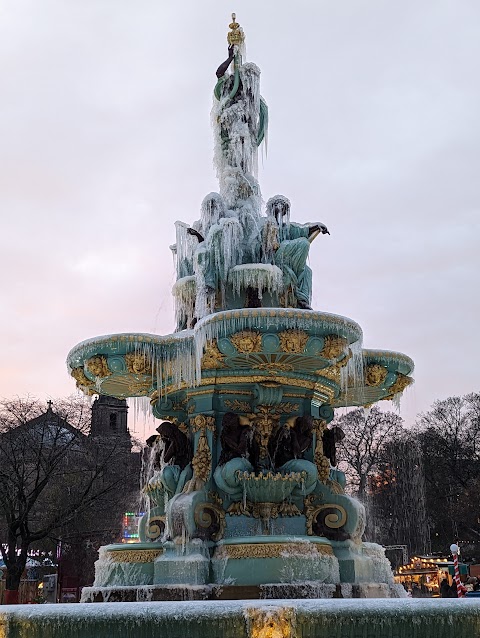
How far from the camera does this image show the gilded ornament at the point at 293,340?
31.3ft

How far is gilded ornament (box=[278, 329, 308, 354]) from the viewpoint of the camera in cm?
953

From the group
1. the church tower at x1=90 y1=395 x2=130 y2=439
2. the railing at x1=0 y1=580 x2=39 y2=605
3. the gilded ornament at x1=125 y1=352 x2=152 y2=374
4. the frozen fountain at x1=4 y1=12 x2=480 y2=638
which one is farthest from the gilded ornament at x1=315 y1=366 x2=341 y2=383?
the railing at x1=0 y1=580 x2=39 y2=605

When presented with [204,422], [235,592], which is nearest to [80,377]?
[204,422]

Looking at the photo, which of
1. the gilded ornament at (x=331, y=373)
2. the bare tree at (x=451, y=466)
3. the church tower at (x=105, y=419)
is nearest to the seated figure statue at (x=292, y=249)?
the gilded ornament at (x=331, y=373)

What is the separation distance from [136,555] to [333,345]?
12.2 ft

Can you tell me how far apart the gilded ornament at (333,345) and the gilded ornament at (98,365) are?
9.26 ft

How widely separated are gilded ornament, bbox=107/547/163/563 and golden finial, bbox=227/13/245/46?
846 centimetres

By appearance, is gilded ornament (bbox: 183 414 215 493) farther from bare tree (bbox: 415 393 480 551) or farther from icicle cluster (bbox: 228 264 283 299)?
bare tree (bbox: 415 393 480 551)

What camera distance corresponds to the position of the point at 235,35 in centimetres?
1377

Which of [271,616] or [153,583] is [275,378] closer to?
[153,583]

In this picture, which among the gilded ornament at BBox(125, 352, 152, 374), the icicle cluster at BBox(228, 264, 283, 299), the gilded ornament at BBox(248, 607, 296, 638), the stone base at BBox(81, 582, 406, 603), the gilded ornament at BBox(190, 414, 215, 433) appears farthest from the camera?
the icicle cluster at BBox(228, 264, 283, 299)

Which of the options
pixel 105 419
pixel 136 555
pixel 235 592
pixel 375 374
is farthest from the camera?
pixel 105 419

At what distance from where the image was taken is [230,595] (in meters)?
9.23

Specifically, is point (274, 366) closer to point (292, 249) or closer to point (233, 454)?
point (233, 454)
